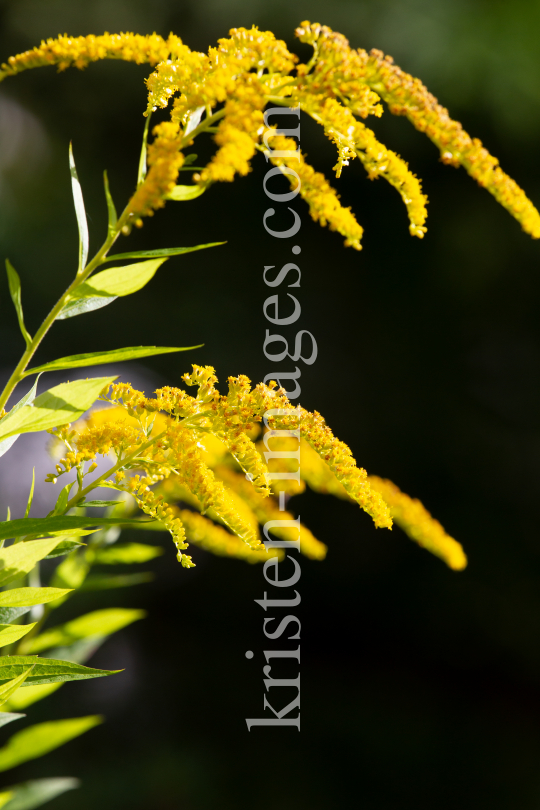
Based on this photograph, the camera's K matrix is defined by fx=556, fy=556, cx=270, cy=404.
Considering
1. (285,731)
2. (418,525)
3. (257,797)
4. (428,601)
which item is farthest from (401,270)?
(257,797)

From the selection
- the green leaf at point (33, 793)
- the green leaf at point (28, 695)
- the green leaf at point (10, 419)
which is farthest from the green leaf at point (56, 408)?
the green leaf at point (33, 793)

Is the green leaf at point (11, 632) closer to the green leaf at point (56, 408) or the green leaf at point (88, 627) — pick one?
the green leaf at point (56, 408)

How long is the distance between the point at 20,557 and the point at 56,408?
6cm

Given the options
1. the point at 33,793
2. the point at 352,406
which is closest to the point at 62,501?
the point at 33,793

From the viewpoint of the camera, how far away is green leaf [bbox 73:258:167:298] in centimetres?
24

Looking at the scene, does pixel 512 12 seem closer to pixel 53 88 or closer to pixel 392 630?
pixel 53 88

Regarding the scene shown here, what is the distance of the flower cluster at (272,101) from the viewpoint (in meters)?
0.22

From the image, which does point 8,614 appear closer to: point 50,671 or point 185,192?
point 50,671

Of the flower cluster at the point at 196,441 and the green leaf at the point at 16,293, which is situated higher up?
the green leaf at the point at 16,293

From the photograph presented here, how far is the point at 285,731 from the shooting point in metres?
1.66

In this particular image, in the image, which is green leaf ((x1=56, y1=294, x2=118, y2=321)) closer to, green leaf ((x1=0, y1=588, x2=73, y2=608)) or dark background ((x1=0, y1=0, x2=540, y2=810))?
green leaf ((x1=0, y1=588, x2=73, y2=608))

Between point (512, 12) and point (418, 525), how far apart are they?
1.69 m

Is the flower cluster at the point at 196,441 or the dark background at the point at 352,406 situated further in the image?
the dark background at the point at 352,406

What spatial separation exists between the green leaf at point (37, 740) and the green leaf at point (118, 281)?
34 cm
